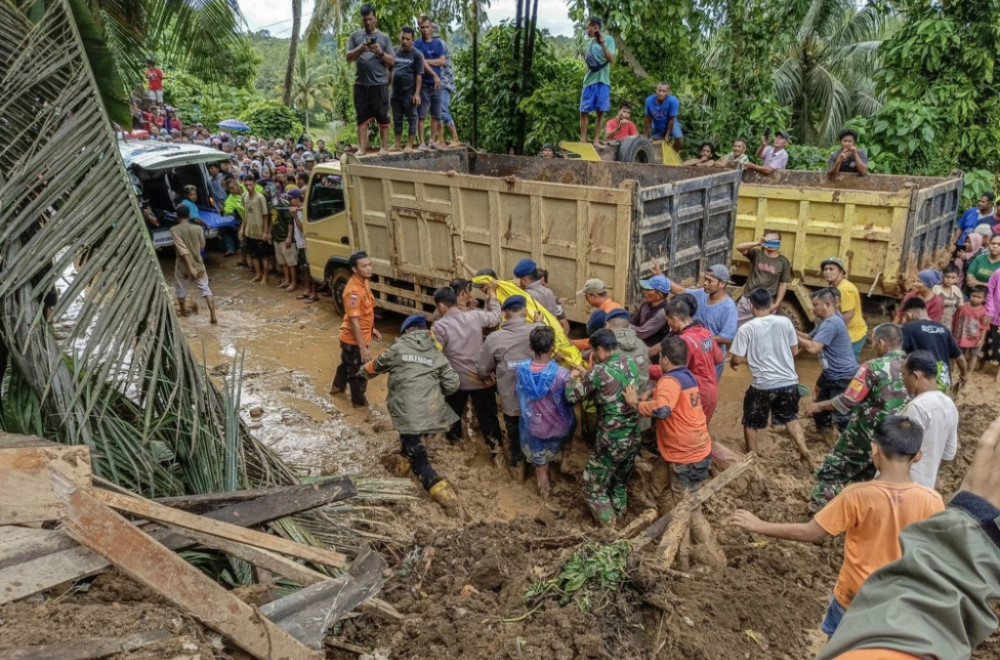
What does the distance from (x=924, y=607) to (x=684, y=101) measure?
12.6 m

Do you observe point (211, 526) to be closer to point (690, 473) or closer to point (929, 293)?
point (690, 473)

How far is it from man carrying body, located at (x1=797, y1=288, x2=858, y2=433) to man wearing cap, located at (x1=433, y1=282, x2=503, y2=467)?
248cm

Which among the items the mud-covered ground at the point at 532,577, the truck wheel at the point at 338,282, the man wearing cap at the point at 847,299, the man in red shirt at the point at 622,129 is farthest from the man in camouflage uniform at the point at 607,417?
the man in red shirt at the point at 622,129

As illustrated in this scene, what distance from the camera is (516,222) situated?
6785mm

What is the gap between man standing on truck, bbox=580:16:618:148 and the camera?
10141 millimetres

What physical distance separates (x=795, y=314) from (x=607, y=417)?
152 inches

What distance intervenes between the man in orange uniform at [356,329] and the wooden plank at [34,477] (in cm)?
427

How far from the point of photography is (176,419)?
3.30 metres

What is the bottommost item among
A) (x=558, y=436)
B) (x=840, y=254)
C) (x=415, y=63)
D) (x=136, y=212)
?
(x=558, y=436)

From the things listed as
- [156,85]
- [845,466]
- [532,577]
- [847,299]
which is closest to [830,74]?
[847,299]

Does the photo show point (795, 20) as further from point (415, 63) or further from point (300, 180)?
point (300, 180)

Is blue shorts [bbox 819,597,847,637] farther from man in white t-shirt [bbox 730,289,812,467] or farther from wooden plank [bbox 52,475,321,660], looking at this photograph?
man in white t-shirt [bbox 730,289,812,467]

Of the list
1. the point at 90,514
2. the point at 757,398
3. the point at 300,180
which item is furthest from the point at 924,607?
the point at 300,180

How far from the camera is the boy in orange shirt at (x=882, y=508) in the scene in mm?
2840
